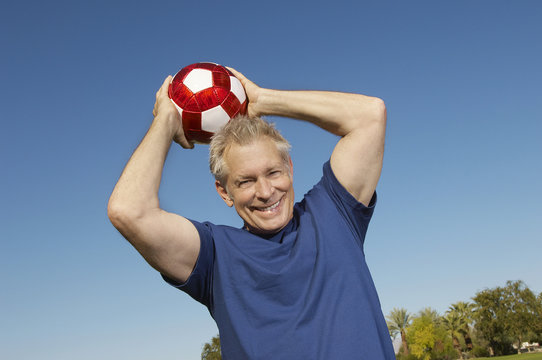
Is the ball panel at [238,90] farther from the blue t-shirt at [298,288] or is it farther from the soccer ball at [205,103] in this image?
the blue t-shirt at [298,288]

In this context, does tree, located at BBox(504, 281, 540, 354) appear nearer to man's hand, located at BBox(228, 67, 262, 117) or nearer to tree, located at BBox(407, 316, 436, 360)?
tree, located at BBox(407, 316, 436, 360)

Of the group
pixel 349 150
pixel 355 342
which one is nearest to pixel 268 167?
pixel 349 150

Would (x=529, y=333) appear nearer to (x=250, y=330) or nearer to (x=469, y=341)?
(x=469, y=341)

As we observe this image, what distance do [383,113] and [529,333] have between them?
228ft

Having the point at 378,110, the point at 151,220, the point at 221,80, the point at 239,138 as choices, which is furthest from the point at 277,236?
the point at 221,80

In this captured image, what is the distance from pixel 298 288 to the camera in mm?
2795

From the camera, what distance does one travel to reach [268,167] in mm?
3094

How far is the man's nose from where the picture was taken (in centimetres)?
306

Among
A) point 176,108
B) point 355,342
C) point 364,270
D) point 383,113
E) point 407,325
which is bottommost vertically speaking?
point 355,342

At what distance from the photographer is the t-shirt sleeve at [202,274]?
2949 mm

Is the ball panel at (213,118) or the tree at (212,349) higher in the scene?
the tree at (212,349)

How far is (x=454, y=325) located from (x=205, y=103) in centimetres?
8821

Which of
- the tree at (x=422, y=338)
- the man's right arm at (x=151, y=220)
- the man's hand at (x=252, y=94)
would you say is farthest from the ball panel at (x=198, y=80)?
the tree at (x=422, y=338)

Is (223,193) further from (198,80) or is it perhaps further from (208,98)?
(198,80)
